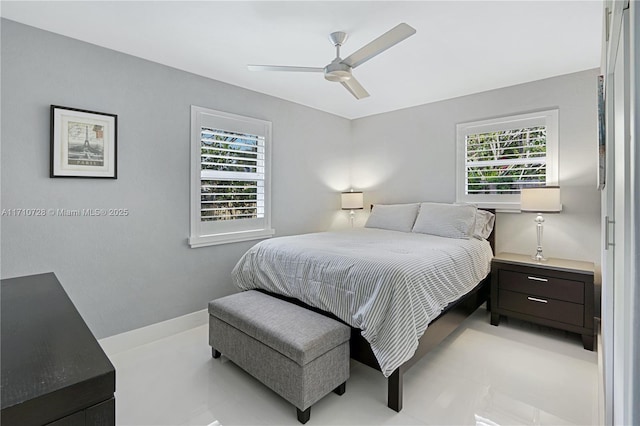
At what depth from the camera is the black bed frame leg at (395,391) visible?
1.88 metres

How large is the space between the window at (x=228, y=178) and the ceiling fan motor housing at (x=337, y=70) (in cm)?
148

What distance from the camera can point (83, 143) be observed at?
8.06 ft

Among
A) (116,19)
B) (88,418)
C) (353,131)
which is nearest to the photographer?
(88,418)

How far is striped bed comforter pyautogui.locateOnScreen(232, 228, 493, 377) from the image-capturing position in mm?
1860

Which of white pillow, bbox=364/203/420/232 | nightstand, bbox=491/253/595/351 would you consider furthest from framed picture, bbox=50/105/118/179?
nightstand, bbox=491/253/595/351

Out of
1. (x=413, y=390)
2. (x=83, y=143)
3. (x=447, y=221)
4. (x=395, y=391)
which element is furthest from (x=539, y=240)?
(x=83, y=143)

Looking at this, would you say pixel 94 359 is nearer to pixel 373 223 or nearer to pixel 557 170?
pixel 373 223

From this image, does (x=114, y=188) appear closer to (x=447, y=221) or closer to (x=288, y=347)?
(x=288, y=347)

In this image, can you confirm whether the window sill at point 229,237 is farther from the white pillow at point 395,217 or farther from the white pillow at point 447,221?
the white pillow at point 447,221

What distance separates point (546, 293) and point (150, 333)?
363 centimetres

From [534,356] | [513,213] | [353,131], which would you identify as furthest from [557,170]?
[353,131]

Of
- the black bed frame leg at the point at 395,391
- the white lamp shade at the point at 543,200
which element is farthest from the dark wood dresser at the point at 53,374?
the white lamp shade at the point at 543,200

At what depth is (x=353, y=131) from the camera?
5.05 m

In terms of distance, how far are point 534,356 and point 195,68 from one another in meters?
3.91
